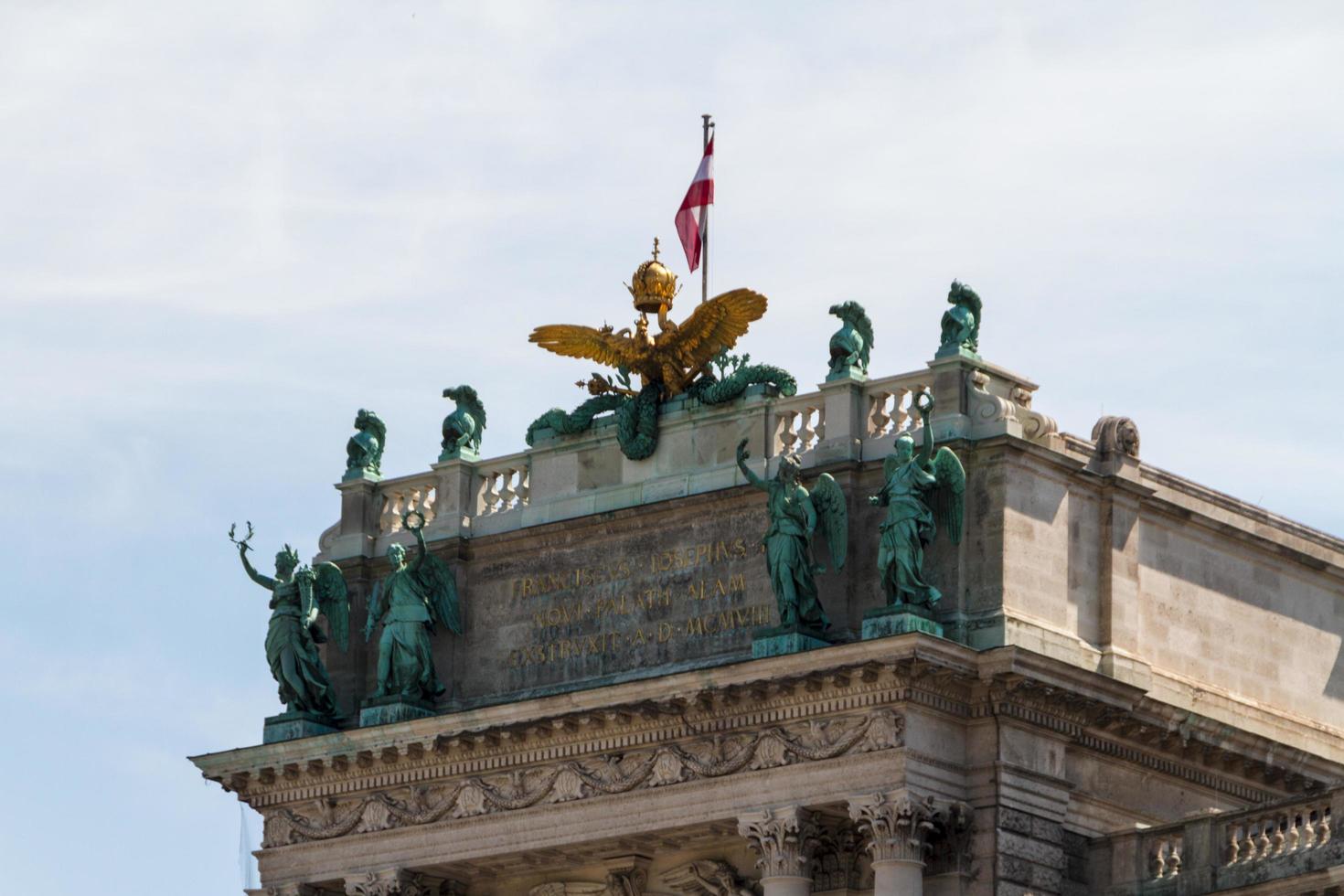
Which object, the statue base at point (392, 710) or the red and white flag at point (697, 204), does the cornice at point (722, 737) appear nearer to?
the statue base at point (392, 710)

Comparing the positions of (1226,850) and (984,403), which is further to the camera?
(984,403)

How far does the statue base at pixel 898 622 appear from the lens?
54.0 meters

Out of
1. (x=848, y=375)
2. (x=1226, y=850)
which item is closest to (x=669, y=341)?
(x=848, y=375)

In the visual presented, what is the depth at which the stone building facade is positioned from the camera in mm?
53781

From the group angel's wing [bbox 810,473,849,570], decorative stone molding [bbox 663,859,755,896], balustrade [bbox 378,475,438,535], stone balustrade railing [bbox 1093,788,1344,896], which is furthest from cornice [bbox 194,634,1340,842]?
balustrade [bbox 378,475,438,535]

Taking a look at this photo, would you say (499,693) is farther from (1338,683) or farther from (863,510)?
(1338,683)

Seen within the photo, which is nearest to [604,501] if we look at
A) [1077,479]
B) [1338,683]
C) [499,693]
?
[499,693]

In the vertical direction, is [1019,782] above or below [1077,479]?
below

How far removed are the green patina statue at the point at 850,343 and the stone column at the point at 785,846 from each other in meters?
6.49

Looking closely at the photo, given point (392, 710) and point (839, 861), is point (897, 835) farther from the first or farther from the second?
point (392, 710)

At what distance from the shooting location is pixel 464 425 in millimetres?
61312

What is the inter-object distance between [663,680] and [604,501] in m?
4.50

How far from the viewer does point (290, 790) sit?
2381 inches

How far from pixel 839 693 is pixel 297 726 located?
33.2 feet
